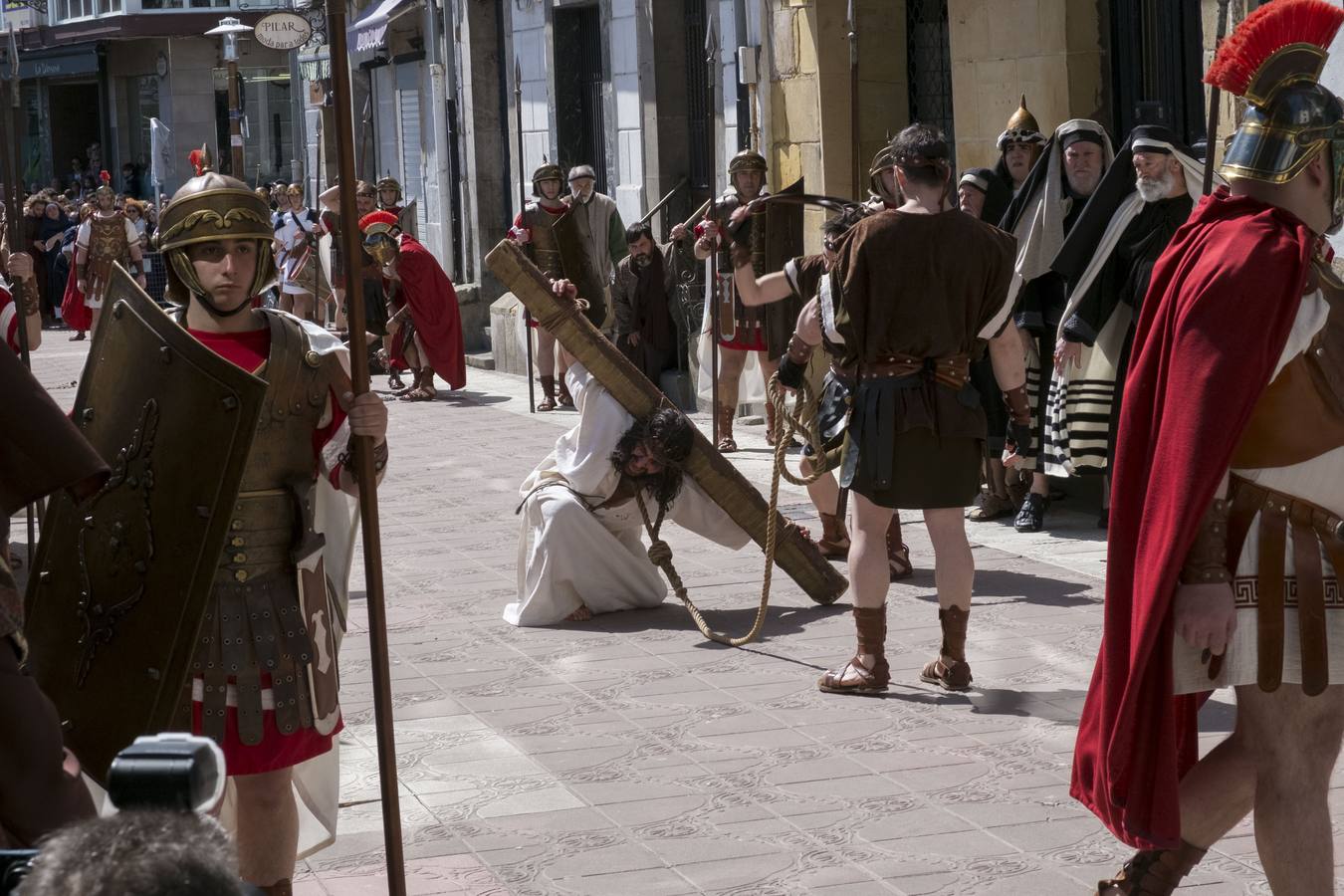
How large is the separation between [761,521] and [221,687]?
393 cm

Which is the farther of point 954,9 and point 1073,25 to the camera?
point 954,9

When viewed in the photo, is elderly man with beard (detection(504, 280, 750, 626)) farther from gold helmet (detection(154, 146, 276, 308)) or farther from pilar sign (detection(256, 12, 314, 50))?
pilar sign (detection(256, 12, 314, 50))

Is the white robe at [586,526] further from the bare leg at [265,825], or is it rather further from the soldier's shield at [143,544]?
the soldier's shield at [143,544]

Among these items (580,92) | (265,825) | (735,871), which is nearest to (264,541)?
(265,825)

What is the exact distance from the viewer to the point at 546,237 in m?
15.3

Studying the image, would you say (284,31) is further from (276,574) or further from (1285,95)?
(1285,95)

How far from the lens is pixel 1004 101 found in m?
11.5

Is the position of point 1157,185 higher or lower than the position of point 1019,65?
lower

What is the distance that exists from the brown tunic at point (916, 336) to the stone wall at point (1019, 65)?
4.98m

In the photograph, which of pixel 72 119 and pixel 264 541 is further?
pixel 72 119

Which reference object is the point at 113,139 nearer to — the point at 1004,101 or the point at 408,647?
the point at 1004,101

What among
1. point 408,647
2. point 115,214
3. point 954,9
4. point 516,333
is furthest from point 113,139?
point 408,647

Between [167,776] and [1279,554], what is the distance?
8.66 feet

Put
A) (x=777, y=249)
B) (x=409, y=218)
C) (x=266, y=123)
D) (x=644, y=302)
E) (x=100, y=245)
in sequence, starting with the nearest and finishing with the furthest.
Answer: (x=777, y=249), (x=644, y=302), (x=100, y=245), (x=409, y=218), (x=266, y=123)
